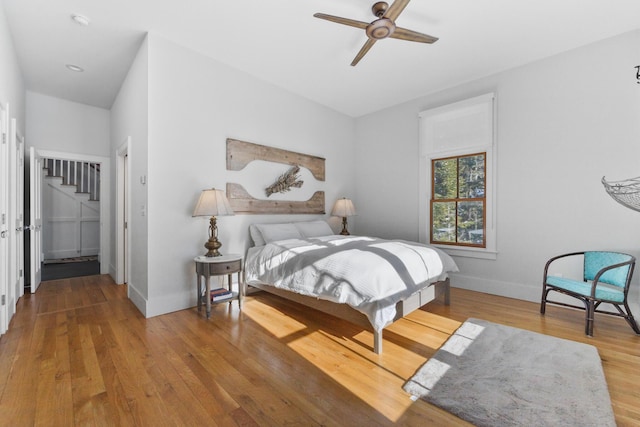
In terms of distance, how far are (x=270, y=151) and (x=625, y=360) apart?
13.7ft

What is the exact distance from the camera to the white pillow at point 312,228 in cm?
427

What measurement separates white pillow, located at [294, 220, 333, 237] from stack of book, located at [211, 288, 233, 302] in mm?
1388

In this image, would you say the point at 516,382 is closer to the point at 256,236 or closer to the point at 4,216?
the point at 256,236

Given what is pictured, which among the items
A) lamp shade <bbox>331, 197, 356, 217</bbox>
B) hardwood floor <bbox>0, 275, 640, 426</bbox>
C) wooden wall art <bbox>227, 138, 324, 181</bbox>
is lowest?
hardwood floor <bbox>0, 275, 640, 426</bbox>

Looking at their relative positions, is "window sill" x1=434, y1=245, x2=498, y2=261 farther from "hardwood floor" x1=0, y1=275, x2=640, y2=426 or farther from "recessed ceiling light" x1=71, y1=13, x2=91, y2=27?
"recessed ceiling light" x1=71, y1=13, x2=91, y2=27

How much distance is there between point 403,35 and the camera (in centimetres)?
259

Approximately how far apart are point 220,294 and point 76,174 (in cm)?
585

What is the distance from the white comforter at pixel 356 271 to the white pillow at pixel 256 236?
353 millimetres

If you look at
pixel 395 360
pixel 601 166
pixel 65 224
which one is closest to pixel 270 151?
pixel 395 360

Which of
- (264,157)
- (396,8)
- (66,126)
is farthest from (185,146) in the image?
(66,126)

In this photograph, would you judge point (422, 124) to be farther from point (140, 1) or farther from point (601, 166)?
point (140, 1)

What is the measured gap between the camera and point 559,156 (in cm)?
344

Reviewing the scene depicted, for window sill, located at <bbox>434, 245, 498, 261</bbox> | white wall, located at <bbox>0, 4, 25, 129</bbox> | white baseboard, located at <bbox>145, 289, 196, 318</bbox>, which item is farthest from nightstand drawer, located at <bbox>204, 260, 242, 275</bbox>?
window sill, located at <bbox>434, 245, 498, 261</bbox>

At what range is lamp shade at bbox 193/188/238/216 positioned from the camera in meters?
3.09
